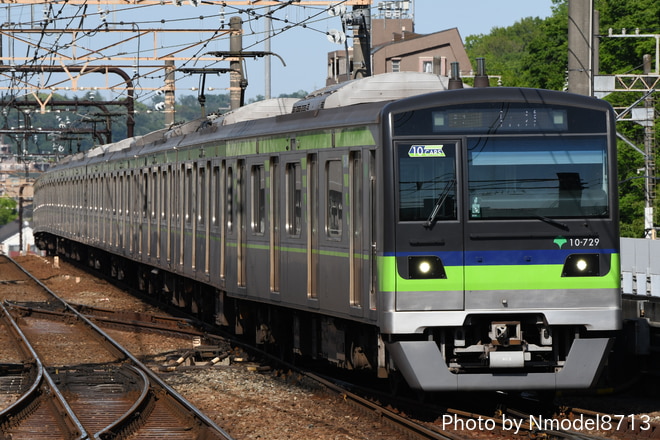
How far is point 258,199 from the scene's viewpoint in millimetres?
14570

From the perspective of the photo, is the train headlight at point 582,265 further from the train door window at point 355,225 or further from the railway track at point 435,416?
the train door window at point 355,225

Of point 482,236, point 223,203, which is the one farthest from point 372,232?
point 223,203

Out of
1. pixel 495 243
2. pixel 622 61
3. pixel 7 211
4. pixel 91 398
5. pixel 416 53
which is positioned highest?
pixel 416 53

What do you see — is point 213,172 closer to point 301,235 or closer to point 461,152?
point 301,235

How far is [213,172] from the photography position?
17.2 m

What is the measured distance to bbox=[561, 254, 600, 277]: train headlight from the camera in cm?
1077

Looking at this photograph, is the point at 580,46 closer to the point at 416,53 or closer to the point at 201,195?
the point at 201,195

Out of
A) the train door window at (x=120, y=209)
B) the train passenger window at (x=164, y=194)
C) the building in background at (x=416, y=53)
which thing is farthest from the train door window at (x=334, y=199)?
the building in background at (x=416, y=53)

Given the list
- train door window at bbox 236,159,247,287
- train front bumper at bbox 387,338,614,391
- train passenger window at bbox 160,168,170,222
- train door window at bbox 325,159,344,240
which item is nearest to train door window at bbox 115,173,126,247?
train passenger window at bbox 160,168,170,222

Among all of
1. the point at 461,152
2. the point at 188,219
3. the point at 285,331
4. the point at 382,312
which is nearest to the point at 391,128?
the point at 461,152

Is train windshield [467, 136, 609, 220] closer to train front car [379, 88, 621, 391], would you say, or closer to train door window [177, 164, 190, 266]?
train front car [379, 88, 621, 391]

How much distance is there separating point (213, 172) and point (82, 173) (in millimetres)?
18178

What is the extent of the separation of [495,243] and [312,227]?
2.53 m

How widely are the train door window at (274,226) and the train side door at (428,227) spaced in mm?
3290
